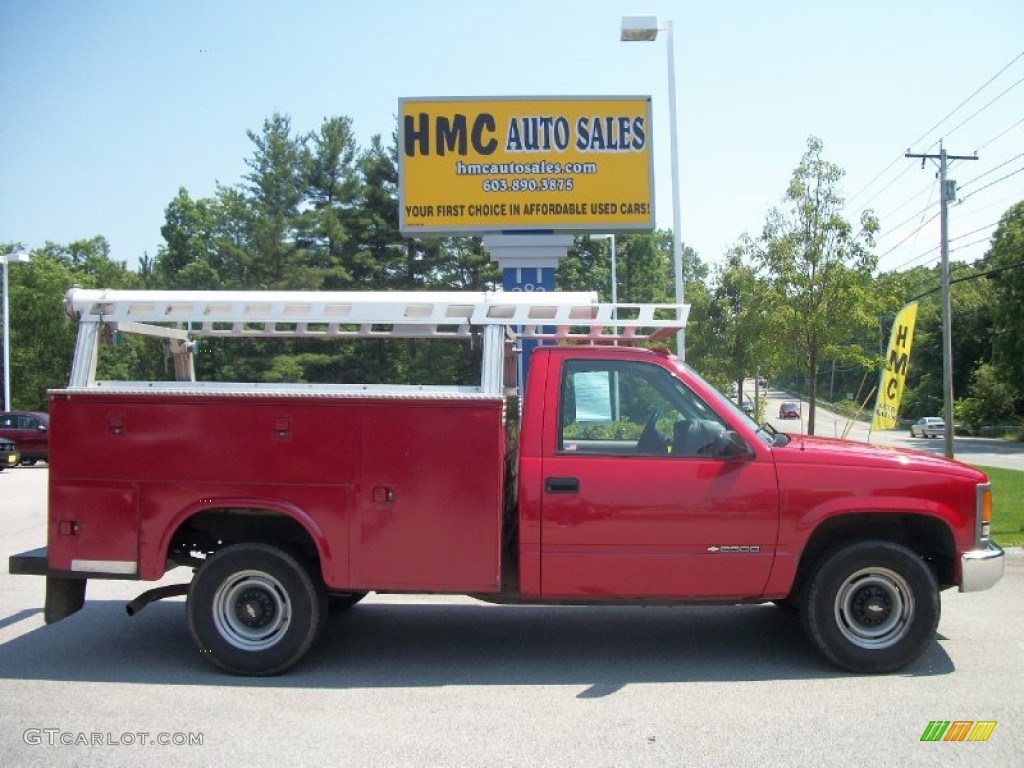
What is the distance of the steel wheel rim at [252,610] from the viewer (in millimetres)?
5414

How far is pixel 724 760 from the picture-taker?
4.11m

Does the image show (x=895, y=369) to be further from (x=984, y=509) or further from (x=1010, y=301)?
(x=1010, y=301)

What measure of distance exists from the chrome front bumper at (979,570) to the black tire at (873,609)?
21 cm

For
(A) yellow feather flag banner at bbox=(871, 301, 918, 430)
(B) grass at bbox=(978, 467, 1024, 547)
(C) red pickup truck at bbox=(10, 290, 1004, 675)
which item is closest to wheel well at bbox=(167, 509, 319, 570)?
(C) red pickup truck at bbox=(10, 290, 1004, 675)

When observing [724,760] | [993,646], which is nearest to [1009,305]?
[993,646]

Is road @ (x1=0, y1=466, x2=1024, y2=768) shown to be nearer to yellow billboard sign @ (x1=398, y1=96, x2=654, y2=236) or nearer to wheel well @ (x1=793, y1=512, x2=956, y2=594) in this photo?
wheel well @ (x1=793, y1=512, x2=956, y2=594)

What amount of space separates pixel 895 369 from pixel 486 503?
1168cm

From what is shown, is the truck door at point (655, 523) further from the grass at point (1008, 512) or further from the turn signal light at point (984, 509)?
the grass at point (1008, 512)

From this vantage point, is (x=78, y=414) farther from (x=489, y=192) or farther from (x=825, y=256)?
(x=825, y=256)

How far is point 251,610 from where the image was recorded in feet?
17.8

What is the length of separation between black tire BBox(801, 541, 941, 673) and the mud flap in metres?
4.75

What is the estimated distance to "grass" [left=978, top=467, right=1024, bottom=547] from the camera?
9971 millimetres

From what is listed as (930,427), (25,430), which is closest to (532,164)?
(25,430)

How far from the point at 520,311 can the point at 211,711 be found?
2989 millimetres
